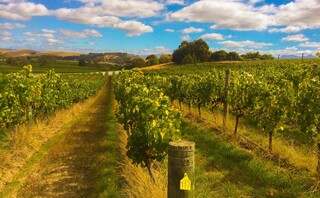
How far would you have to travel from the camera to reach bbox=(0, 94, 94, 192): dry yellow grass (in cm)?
801

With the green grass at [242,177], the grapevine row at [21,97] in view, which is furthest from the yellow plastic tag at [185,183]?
the grapevine row at [21,97]

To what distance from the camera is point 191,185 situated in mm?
3115

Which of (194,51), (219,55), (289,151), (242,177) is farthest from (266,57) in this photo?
(242,177)

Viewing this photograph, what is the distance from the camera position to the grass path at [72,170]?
6.86 meters

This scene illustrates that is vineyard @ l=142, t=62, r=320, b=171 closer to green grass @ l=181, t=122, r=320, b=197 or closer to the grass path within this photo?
green grass @ l=181, t=122, r=320, b=197

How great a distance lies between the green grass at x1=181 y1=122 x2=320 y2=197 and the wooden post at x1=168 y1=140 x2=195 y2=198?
289cm

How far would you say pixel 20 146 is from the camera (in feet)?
31.3

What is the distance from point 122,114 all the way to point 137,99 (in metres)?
1.42

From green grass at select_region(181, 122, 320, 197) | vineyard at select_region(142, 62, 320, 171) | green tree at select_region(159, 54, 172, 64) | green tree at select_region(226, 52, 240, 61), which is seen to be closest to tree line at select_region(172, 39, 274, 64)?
green tree at select_region(226, 52, 240, 61)

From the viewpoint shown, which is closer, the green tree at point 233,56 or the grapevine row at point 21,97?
the grapevine row at point 21,97

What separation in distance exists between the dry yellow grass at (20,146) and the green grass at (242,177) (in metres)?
5.25

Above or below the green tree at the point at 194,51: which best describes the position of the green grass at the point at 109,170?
below

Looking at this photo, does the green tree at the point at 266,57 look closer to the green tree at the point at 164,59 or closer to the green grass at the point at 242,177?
the green tree at the point at 164,59

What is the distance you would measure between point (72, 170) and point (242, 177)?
4809mm
